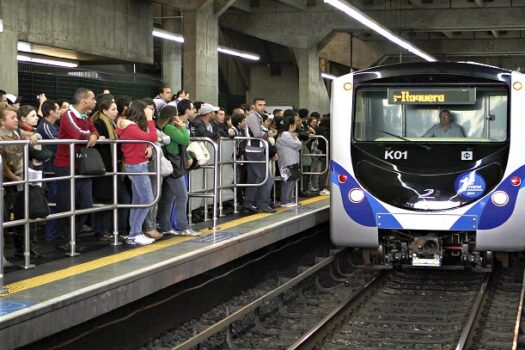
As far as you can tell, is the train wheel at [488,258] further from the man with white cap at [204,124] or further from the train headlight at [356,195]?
the man with white cap at [204,124]

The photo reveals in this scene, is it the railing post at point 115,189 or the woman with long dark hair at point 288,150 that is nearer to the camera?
the railing post at point 115,189

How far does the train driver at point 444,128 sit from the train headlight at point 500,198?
0.96 m

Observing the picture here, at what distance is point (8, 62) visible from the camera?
15.9 meters

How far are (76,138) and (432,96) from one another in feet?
14.9

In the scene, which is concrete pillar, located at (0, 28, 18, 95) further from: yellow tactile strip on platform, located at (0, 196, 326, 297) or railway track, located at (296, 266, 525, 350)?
railway track, located at (296, 266, 525, 350)

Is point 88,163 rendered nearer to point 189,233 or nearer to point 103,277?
point 103,277

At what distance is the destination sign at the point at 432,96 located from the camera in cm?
1104

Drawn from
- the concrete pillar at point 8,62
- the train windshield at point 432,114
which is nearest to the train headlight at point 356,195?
the train windshield at point 432,114

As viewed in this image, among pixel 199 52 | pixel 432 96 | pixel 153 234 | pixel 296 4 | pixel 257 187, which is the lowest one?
pixel 153 234

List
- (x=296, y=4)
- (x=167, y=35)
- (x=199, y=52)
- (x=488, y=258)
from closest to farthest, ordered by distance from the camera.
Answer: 1. (x=488, y=258)
2. (x=199, y=52)
3. (x=167, y=35)
4. (x=296, y=4)

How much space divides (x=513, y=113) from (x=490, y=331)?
2936 millimetres

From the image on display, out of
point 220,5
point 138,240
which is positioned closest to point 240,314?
point 138,240

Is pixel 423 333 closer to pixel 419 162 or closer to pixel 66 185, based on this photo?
pixel 419 162

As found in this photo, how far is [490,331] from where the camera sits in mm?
9055
